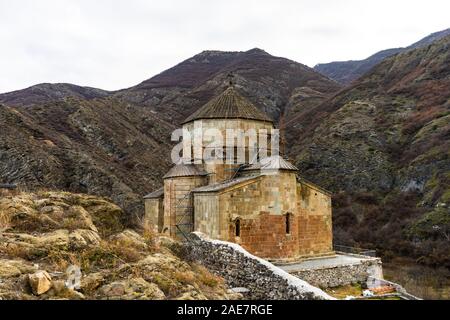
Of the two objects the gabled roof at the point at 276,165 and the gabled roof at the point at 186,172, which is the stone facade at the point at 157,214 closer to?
the gabled roof at the point at 186,172

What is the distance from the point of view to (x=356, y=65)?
144 m

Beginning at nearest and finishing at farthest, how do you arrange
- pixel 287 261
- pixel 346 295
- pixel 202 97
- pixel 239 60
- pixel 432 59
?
pixel 346 295
pixel 287 261
pixel 432 59
pixel 202 97
pixel 239 60

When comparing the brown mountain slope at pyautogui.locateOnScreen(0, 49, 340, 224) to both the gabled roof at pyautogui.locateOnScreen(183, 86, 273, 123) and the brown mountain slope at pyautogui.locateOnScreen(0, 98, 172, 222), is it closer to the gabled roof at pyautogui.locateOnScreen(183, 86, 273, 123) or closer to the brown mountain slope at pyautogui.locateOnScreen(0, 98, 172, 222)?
the brown mountain slope at pyautogui.locateOnScreen(0, 98, 172, 222)

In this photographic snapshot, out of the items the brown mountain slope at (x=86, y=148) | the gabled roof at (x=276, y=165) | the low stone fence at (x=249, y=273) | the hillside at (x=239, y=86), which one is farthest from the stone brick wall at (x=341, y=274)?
the hillside at (x=239, y=86)

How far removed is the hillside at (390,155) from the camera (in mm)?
31406

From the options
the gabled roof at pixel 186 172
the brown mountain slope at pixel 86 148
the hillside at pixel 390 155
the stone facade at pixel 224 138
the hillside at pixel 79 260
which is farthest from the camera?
the hillside at pixel 390 155

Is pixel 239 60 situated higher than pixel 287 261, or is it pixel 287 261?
pixel 239 60

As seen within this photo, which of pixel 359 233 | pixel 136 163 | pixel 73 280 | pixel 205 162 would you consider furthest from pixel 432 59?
pixel 73 280

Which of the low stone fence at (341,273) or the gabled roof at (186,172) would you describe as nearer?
the low stone fence at (341,273)

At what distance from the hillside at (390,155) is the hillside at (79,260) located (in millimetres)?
25528

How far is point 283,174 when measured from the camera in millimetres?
16406

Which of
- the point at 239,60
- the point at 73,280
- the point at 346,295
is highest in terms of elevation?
the point at 239,60

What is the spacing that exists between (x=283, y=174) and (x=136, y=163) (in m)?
28.1

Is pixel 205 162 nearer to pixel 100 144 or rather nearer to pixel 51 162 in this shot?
pixel 51 162
